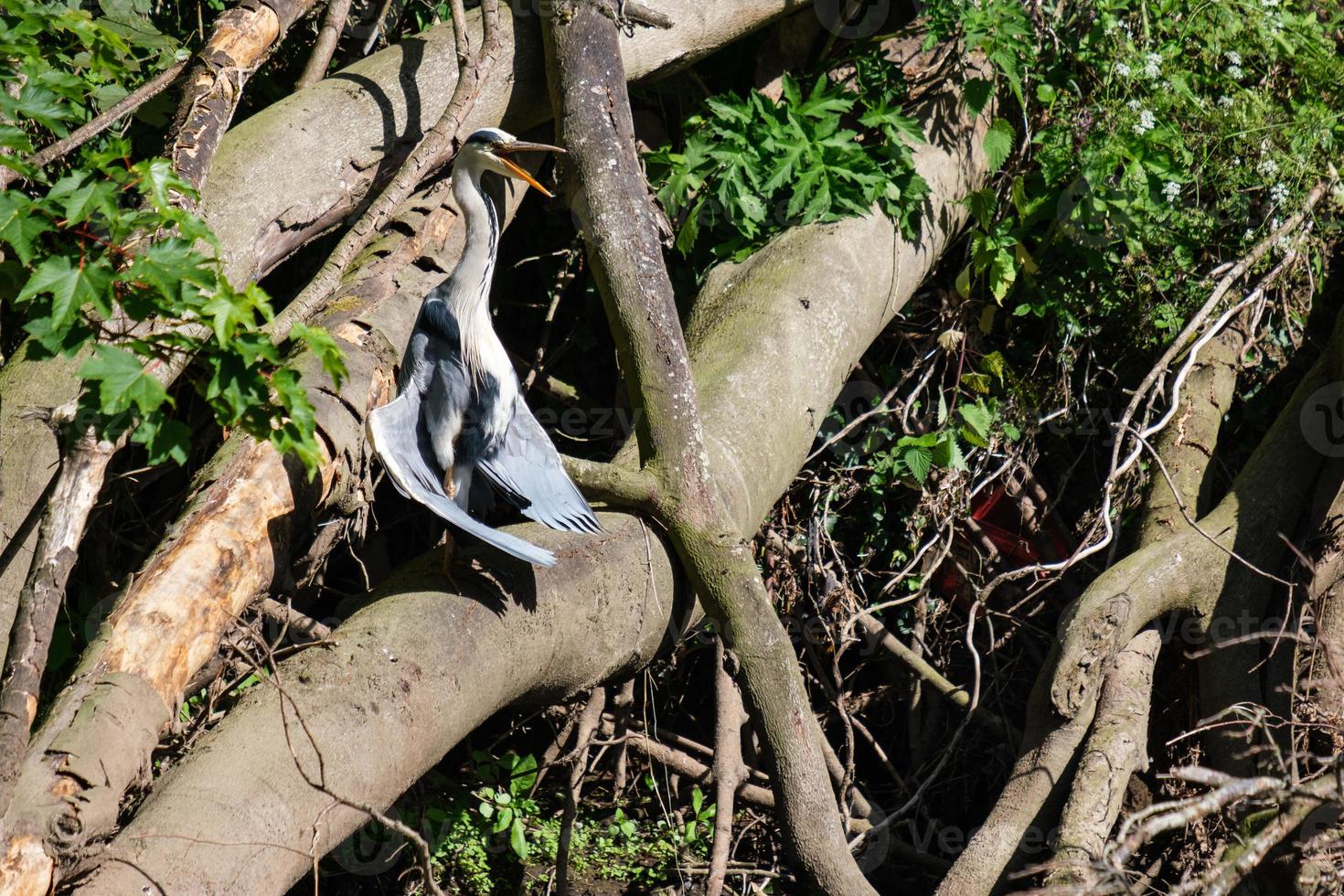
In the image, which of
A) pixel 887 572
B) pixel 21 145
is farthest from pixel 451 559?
pixel 887 572

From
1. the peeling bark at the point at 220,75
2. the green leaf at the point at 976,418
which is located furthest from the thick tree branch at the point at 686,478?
the green leaf at the point at 976,418

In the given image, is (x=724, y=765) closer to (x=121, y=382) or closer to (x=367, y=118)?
(x=121, y=382)

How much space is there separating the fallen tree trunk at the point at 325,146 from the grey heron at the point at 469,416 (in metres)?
0.57

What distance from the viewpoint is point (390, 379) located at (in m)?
3.00

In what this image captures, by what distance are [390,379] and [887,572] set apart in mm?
1677

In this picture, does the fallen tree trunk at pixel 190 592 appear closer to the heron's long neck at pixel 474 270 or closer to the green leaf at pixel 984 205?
the heron's long neck at pixel 474 270

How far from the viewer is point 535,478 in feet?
8.30

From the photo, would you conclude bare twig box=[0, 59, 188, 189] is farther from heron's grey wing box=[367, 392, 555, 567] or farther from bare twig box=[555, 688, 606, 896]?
bare twig box=[555, 688, 606, 896]

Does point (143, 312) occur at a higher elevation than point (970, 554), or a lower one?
higher

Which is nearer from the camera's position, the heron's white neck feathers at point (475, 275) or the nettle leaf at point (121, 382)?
the nettle leaf at point (121, 382)

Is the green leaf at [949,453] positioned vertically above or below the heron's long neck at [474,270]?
below

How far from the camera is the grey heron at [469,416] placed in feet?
8.22

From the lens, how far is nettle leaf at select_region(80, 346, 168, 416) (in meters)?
1.63

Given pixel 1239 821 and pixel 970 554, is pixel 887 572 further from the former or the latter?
pixel 1239 821
